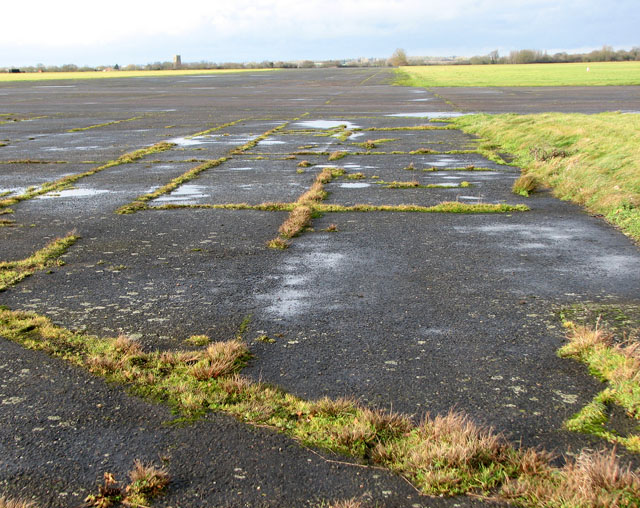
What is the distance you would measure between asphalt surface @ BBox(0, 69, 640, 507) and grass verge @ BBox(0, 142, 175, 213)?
414 millimetres

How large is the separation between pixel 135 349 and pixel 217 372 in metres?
0.78

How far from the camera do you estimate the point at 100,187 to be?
12.0 meters

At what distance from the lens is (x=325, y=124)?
24.3 m

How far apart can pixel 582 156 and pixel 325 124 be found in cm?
1286

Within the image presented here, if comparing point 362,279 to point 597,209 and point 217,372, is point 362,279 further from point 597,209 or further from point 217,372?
point 597,209

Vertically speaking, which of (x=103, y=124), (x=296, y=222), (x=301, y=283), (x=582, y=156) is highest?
(x=103, y=124)

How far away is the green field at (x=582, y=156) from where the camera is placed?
9.80m

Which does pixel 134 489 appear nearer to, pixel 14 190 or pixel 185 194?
pixel 185 194

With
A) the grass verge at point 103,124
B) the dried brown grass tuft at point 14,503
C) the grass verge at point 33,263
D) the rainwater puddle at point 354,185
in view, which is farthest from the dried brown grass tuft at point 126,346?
the grass verge at point 103,124

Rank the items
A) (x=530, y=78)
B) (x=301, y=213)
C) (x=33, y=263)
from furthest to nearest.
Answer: (x=530, y=78) < (x=301, y=213) < (x=33, y=263)

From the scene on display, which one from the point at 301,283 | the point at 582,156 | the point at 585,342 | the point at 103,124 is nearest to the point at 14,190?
the point at 301,283

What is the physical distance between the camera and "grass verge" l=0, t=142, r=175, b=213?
1084 centimetres

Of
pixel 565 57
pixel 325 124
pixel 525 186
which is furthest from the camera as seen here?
pixel 565 57

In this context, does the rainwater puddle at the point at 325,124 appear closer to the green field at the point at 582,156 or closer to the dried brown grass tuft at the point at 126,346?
the green field at the point at 582,156
